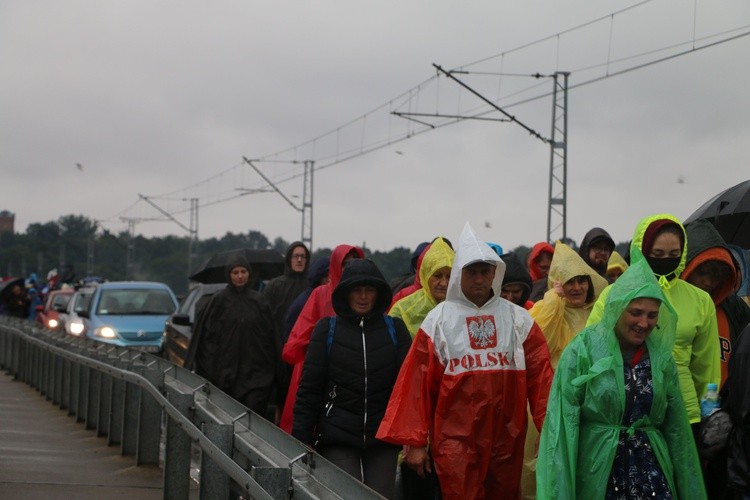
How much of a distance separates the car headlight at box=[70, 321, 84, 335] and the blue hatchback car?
0.10 meters

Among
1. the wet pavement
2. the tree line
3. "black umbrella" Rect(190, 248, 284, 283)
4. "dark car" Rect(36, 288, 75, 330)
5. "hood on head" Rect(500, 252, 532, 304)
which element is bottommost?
the wet pavement

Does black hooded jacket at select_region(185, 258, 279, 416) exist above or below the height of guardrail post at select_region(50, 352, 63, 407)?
above

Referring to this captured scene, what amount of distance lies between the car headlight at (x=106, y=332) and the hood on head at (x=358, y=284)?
1524cm

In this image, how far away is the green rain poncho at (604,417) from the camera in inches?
231

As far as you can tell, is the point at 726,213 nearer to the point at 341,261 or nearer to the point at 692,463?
the point at 341,261

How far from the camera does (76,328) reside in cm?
2370

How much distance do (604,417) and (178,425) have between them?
10.9 feet

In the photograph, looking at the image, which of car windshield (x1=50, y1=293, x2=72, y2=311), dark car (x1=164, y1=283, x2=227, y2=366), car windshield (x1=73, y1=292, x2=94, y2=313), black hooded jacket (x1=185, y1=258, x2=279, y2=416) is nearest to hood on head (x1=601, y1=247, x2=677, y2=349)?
black hooded jacket (x1=185, y1=258, x2=279, y2=416)

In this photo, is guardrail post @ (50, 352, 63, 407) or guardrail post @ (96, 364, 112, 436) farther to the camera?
guardrail post @ (50, 352, 63, 407)

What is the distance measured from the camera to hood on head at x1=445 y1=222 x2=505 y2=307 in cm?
689

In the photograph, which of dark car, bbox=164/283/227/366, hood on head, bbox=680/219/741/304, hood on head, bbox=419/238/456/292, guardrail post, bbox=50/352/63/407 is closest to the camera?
hood on head, bbox=680/219/741/304

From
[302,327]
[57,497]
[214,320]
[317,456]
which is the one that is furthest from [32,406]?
[317,456]

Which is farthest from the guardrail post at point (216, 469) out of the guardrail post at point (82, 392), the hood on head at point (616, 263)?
the guardrail post at point (82, 392)

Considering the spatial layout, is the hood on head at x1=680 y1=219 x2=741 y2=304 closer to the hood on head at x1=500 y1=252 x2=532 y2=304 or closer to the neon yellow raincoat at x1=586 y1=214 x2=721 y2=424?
the neon yellow raincoat at x1=586 y1=214 x2=721 y2=424
